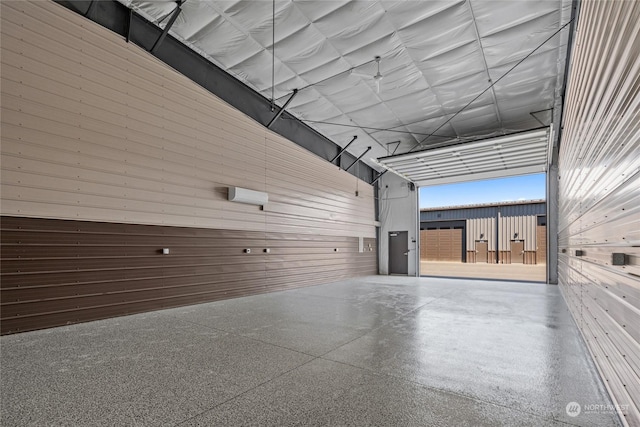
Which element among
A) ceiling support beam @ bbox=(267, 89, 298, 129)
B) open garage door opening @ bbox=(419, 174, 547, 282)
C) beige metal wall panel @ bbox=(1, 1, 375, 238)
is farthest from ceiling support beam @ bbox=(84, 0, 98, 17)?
open garage door opening @ bbox=(419, 174, 547, 282)

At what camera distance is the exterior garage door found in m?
18.6

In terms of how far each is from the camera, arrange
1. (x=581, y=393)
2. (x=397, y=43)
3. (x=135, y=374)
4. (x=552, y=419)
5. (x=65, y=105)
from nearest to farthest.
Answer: (x=552, y=419)
(x=581, y=393)
(x=135, y=374)
(x=65, y=105)
(x=397, y=43)

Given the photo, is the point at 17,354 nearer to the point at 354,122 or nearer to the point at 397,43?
the point at 397,43

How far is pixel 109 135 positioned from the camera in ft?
16.1

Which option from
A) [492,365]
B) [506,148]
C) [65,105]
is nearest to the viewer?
[492,365]

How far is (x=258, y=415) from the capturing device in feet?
6.84

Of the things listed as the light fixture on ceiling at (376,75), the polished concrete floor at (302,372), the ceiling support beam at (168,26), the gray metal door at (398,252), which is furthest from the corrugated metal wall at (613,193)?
the gray metal door at (398,252)

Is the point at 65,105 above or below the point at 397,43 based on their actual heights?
below

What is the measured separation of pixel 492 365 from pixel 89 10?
7.20 meters

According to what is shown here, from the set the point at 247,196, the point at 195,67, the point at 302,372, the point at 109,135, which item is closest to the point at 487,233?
the point at 247,196

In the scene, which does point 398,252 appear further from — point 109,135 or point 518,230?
point 109,135

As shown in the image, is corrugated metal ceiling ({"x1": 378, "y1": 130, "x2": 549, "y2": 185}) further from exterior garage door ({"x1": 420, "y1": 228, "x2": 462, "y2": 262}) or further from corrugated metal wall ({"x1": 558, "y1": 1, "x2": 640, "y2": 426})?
exterior garage door ({"x1": 420, "y1": 228, "x2": 462, "y2": 262})

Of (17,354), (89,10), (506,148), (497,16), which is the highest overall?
→ (497,16)

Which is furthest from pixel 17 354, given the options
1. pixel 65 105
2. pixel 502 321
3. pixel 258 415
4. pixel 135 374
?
pixel 502 321
